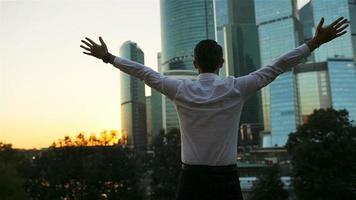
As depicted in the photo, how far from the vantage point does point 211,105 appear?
7.29 ft

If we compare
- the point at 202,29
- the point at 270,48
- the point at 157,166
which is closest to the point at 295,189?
the point at 157,166

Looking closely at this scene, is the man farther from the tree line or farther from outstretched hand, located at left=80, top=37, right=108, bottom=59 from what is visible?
the tree line

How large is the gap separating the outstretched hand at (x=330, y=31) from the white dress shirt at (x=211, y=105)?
0.16 meters

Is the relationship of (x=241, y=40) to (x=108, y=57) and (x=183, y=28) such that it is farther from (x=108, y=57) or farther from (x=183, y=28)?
(x=108, y=57)

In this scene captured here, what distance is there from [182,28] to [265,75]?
106 m

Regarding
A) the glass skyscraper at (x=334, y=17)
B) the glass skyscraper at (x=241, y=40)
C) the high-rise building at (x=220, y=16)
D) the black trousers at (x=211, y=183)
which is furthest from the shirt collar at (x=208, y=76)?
the high-rise building at (x=220, y=16)

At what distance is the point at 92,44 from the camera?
8.37 ft

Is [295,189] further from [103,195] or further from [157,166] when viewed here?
[103,195]

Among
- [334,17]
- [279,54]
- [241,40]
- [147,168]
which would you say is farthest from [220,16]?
[147,168]

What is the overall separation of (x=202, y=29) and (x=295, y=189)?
86.2m

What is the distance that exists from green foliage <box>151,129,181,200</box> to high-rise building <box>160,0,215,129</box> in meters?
70.2

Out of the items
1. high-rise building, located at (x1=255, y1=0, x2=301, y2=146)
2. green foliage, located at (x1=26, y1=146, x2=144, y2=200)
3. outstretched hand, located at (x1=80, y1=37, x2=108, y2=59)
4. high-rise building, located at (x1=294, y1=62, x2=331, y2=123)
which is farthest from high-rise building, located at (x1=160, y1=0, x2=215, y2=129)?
outstretched hand, located at (x1=80, y1=37, x2=108, y2=59)

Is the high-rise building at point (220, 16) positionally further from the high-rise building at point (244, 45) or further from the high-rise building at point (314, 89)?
the high-rise building at point (314, 89)

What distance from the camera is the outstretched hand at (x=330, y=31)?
2.41m
